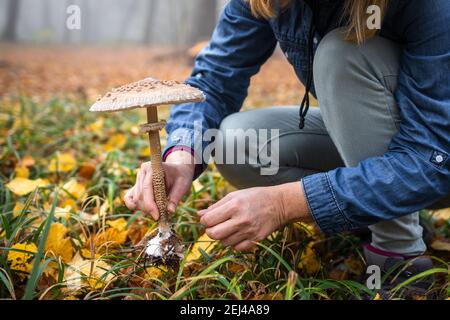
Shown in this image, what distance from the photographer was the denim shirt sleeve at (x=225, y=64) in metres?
1.77

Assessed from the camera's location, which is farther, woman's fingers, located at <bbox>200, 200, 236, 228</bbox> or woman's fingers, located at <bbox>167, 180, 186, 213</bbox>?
woman's fingers, located at <bbox>167, 180, 186, 213</bbox>

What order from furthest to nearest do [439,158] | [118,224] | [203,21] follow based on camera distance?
[203,21], [118,224], [439,158]

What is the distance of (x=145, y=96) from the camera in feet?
3.72

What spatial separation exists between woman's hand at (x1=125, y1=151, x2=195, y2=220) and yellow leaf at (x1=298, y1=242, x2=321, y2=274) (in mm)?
552

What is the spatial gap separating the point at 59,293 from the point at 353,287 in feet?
3.10

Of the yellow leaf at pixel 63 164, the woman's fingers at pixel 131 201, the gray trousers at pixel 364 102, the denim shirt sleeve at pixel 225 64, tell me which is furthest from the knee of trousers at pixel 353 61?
the yellow leaf at pixel 63 164

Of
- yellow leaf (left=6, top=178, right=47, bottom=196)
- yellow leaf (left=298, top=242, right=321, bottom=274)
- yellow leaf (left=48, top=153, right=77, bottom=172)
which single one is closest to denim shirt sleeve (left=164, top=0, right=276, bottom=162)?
yellow leaf (left=298, top=242, right=321, bottom=274)

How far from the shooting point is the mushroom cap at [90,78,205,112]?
44.1 inches

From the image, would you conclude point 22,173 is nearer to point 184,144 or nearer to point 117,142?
point 117,142

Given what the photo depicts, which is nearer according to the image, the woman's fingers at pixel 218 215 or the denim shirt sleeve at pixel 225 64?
the woman's fingers at pixel 218 215

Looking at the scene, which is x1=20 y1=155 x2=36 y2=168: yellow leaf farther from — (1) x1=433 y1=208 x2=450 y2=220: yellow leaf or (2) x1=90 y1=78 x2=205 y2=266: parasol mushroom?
(1) x1=433 y1=208 x2=450 y2=220: yellow leaf

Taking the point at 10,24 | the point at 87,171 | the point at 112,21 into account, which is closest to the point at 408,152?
the point at 87,171

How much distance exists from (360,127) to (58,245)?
1154 mm

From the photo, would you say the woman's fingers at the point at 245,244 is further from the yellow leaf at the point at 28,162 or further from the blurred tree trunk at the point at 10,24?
the blurred tree trunk at the point at 10,24
